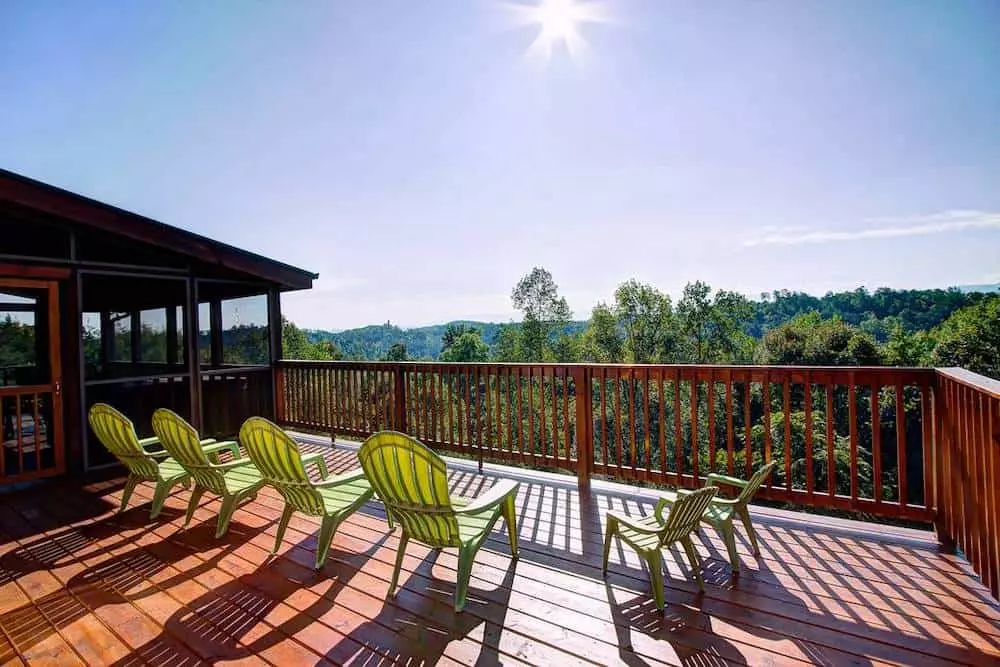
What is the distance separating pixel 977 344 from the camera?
28.2 meters

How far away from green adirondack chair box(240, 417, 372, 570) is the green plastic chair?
90cm

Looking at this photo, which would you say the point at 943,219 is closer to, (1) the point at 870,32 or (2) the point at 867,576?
(1) the point at 870,32

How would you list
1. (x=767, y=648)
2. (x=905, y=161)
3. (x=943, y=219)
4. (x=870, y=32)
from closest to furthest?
1. (x=767, y=648)
2. (x=870, y=32)
3. (x=905, y=161)
4. (x=943, y=219)

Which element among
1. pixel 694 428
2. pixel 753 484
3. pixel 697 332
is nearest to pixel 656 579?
pixel 753 484

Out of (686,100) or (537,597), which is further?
(686,100)

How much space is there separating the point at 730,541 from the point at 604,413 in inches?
91.3

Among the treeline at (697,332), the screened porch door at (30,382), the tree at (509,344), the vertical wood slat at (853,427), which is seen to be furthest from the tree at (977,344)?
the screened porch door at (30,382)

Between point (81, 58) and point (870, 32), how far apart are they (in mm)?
10590

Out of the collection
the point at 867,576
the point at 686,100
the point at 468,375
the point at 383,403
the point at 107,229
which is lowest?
the point at 867,576

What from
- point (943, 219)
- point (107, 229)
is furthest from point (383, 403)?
point (943, 219)

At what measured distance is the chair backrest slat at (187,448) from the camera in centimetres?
331

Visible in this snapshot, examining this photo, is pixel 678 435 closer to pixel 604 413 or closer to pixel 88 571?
pixel 604 413

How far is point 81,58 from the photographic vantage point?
6.52 meters

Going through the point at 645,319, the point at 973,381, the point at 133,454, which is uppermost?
the point at 645,319
